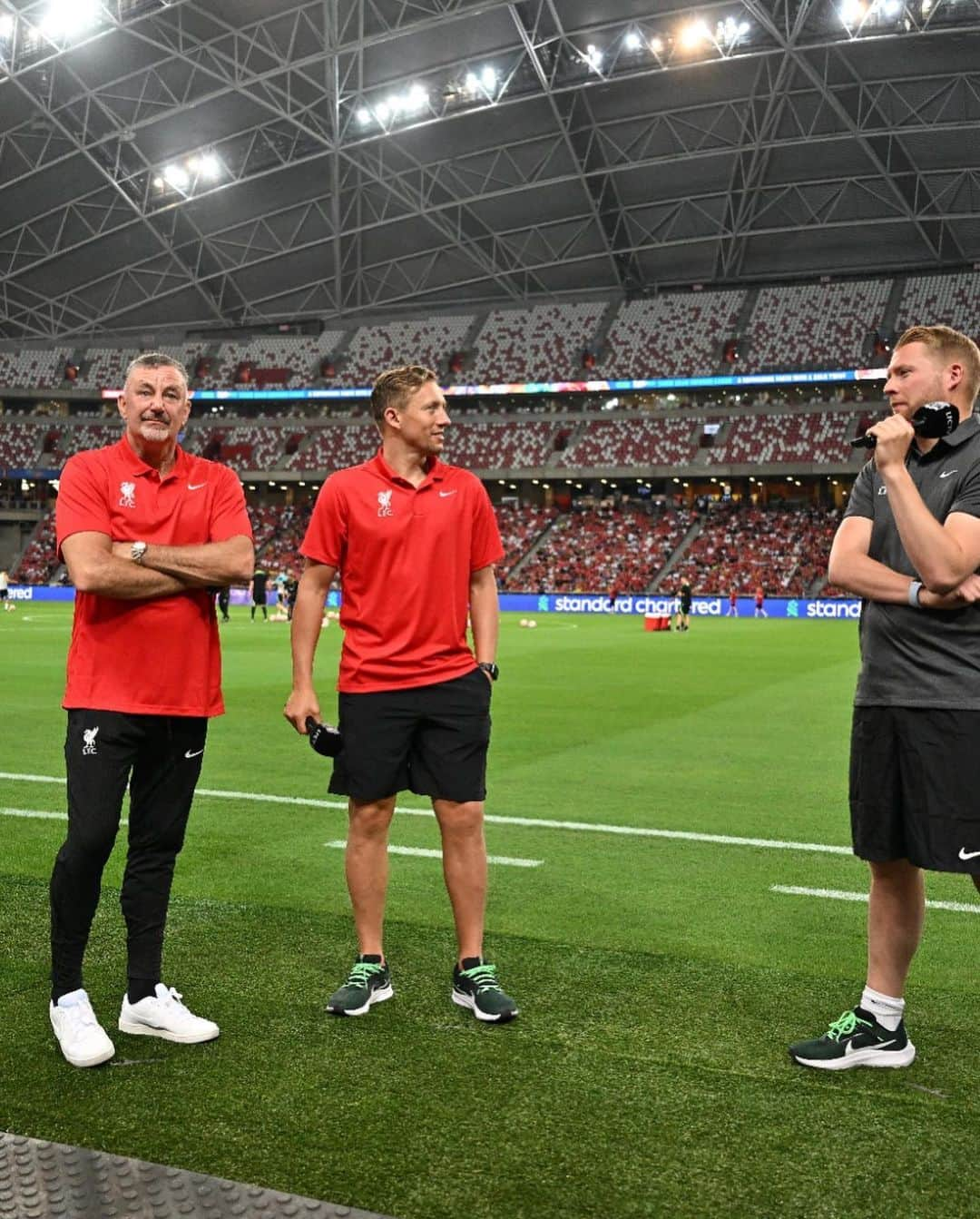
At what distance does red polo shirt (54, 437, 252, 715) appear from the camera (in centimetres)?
451

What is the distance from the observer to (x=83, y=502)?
4.54m

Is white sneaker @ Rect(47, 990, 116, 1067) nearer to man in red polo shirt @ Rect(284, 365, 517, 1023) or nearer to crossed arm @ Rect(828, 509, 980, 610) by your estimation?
man in red polo shirt @ Rect(284, 365, 517, 1023)

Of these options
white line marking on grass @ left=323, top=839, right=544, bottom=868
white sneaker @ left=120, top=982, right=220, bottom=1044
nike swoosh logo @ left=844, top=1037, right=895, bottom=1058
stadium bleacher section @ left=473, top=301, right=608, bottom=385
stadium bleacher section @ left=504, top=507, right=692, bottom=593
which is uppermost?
stadium bleacher section @ left=473, top=301, right=608, bottom=385

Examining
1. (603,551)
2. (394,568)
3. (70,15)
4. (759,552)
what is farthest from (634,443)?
(394,568)

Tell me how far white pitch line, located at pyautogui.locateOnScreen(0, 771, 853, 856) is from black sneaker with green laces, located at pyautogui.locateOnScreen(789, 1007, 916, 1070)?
11.7 ft

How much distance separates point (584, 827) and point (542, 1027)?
13.0 ft

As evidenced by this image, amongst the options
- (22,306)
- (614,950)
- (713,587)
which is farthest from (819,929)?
(22,306)

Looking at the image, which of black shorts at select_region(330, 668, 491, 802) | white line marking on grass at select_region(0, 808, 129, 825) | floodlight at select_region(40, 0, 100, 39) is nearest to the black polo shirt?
black shorts at select_region(330, 668, 491, 802)

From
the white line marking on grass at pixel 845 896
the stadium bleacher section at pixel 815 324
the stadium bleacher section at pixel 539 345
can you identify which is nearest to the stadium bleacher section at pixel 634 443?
the stadium bleacher section at pixel 539 345

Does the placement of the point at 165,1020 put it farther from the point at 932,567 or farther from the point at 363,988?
the point at 932,567

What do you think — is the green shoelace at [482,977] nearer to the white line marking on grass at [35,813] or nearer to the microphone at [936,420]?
the microphone at [936,420]

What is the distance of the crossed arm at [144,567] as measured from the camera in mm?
4383

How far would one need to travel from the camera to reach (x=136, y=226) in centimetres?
5972

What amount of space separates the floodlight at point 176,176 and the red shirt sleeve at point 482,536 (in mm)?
53682
